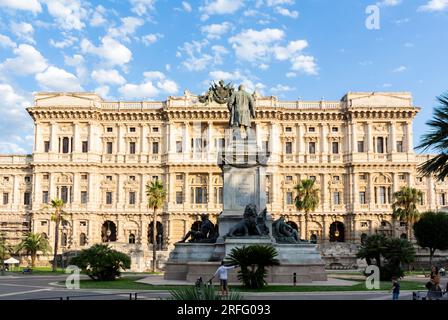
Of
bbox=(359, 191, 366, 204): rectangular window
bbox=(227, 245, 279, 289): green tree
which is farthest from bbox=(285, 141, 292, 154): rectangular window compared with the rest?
bbox=(227, 245, 279, 289): green tree

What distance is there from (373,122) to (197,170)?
1011 inches

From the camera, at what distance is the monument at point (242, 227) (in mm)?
24797

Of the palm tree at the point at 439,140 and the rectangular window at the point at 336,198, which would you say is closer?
the palm tree at the point at 439,140

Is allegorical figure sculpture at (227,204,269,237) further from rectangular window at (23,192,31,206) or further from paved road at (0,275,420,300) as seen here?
rectangular window at (23,192,31,206)

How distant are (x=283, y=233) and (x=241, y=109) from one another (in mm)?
6715

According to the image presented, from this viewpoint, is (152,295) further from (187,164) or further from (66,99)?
(66,99)

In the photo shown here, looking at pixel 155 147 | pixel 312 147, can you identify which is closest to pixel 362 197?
pixel 312 147

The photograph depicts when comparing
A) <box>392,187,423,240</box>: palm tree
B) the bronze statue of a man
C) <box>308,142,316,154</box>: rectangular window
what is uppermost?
<box>308,142,316,154</box>: rectangular window

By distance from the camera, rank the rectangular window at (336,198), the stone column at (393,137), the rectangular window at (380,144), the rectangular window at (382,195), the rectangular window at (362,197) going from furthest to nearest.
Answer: the rectangular window at (380,144), the rectangular window at (336,198), the stone column at (393,137), the rectangular window at (362,197), the rectangular window at (382,195)

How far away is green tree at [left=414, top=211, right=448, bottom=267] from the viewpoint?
57.5m

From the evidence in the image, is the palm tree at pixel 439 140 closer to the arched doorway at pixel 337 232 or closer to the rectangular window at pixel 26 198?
the arched doorway at pixel 337 232

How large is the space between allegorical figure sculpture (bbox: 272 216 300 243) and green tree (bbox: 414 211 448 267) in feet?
117

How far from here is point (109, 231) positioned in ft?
257

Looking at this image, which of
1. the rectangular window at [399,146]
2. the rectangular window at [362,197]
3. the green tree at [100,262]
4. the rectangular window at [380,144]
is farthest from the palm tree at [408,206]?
the green tree at [100,262]
